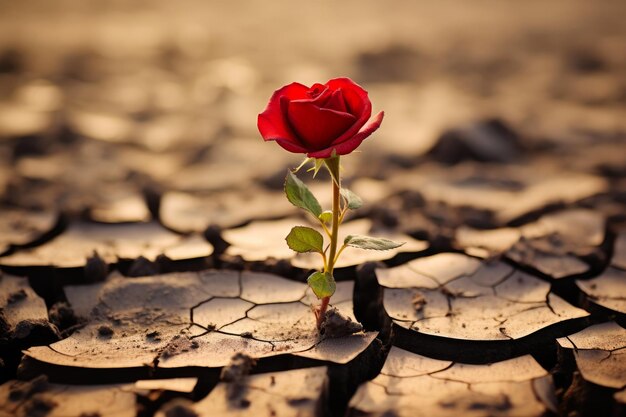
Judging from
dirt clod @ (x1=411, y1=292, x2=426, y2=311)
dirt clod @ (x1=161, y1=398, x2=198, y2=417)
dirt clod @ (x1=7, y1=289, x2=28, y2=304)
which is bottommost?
dirt clod @ (x1=161, y1=398, x2=198, y2=417)

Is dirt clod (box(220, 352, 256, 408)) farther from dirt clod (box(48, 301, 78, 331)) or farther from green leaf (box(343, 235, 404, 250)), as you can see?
dirt clod (box(48, 301, 78, 331))

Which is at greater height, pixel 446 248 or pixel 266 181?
pixel 266 181

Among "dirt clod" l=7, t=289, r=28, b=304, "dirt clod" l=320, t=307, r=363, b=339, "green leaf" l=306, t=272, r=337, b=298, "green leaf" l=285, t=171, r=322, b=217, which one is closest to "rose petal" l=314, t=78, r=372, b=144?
"green leaf" l=285, t=171, r=322, b=217

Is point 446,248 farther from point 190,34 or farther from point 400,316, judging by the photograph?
point 190,34

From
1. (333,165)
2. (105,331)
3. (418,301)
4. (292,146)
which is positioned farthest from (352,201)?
(105,331)

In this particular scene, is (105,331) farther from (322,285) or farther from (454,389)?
(454,389)

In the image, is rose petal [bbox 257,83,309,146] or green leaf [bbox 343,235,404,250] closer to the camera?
rose petal [bbox 257,83,309,146]

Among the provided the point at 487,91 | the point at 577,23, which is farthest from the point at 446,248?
the point at 577,23
